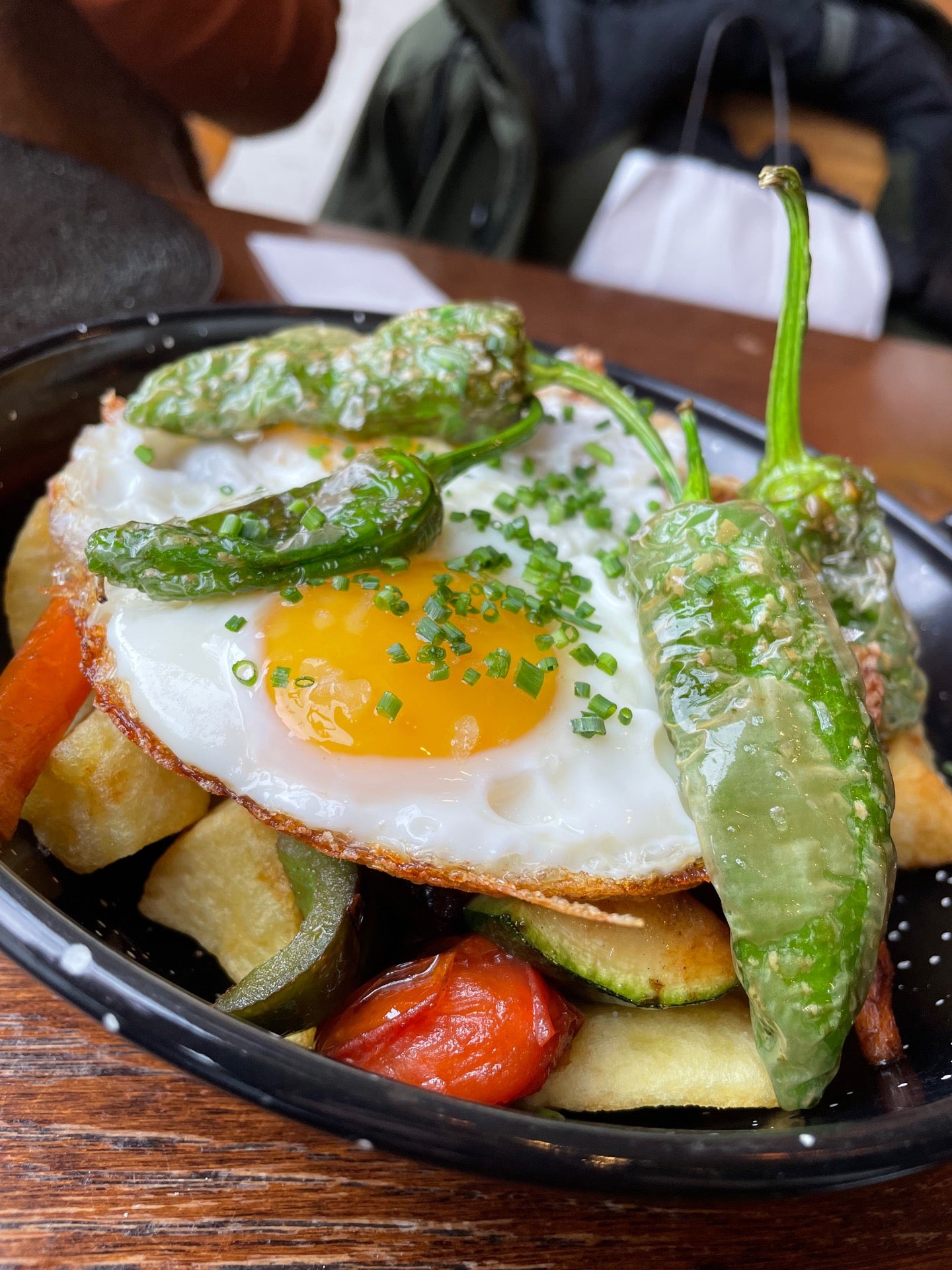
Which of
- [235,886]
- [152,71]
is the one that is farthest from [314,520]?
[152,71]

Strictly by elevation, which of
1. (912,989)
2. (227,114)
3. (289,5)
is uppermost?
(289,5)

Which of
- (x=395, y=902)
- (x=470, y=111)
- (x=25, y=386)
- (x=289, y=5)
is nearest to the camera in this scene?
(x=395, y=902)

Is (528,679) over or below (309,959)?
over

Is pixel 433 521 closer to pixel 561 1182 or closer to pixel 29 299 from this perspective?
pixel 561 1182

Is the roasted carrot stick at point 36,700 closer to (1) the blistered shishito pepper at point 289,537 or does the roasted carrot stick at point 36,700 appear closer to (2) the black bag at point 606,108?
(1) the blistered shishito pepper at point 289,537

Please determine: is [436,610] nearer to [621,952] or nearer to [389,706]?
[389,706]

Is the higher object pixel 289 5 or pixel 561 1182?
pixel 289 5

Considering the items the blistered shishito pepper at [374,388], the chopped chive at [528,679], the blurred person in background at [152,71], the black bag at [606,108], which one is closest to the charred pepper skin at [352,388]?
the blistered shishito pepper at [374,388]

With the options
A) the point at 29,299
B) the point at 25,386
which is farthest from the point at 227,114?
the point at 25,386

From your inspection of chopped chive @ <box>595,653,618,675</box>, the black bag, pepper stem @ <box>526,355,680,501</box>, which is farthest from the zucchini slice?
the black bag
